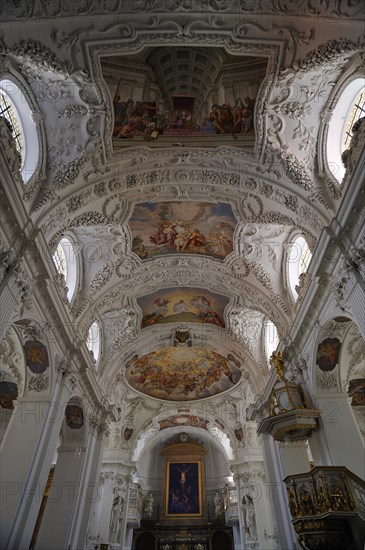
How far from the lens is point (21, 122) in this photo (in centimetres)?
976

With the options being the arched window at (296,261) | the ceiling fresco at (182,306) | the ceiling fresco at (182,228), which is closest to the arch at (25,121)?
the ceiling fresco at (182,228)

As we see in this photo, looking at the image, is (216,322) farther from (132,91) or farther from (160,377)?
(132,91)

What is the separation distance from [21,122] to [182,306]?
35.2ft

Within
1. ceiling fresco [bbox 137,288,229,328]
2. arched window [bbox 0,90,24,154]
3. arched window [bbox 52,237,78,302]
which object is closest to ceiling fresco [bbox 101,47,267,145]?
arched window [bbox 0,90,24,154]

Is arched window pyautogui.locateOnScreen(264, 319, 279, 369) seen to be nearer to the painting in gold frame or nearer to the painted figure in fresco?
the painted figure in fresco

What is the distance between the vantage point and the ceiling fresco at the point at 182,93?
9.67 metres

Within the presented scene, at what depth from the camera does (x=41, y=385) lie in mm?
11484

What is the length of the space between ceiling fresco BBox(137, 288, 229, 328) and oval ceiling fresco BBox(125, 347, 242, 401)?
2.95 meters

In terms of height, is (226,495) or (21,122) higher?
(21,122)

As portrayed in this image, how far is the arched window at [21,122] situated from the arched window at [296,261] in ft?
28.7

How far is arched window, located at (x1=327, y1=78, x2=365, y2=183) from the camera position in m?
8.87

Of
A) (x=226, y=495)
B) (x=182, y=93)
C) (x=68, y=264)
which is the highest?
(x=182, y=93)

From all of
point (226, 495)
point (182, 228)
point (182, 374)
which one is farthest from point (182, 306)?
point (226, 495)

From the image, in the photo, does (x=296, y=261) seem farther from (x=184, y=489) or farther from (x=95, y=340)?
Answer: (x=184, y=489)
